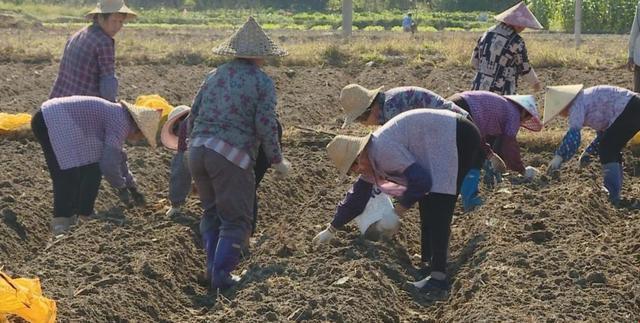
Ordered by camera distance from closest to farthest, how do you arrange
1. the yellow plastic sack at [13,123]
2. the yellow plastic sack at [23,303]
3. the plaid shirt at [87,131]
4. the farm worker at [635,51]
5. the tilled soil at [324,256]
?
the yellow plastic sack at [23,303]
the tilled soil at [324,256]
the plaid shirt at [87,131]
the yellow plastic sack at [13,123]
the farm worker at [635,51]

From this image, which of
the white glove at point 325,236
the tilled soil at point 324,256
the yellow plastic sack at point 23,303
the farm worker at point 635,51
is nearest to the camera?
the yellow plastic sack at point 23,303

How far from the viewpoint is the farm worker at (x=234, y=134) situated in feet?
21.5

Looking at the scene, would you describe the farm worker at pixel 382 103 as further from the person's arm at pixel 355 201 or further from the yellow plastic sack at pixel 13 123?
the yellow plastic sack at pixel 13 123

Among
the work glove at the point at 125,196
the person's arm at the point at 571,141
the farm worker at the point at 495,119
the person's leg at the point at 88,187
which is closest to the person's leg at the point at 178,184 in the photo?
the work glove at the point at 125,196

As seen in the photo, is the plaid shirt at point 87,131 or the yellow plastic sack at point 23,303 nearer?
the yellow plastic sack at point 23,303

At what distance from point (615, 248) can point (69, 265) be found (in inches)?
132

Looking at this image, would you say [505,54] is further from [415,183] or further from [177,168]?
[415,183]

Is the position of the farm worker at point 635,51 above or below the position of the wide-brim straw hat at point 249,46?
below

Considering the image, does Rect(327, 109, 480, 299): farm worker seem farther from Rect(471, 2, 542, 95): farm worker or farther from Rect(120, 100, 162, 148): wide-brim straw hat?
Rect(471, 2, 542, 95): farm worker

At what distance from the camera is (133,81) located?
636 inches

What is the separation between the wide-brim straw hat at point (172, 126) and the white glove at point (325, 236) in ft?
4.74

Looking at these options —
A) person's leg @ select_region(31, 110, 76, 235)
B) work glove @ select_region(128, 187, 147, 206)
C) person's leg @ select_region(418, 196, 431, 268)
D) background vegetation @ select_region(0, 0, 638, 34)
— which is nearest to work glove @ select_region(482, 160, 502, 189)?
person's leg @ select_region(418, 196, 431, 268)

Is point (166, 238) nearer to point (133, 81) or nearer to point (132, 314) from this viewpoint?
point (132, 314)

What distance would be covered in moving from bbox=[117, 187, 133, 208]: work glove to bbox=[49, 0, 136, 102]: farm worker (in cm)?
79
